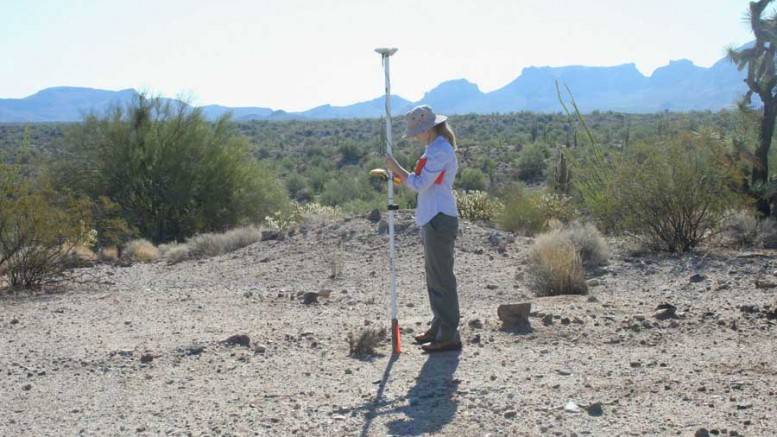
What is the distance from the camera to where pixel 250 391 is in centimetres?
664

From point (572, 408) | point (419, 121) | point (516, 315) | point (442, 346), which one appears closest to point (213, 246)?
point (516, 315)

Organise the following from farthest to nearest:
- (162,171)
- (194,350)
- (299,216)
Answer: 1. (162,171)
2. (299,216)
3. (194,350)

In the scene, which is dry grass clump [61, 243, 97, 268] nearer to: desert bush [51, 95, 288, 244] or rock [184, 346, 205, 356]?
rock [184, 346, 205, 356]

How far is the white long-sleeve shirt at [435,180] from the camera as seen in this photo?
705 centimetres

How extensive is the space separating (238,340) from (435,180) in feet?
7.91

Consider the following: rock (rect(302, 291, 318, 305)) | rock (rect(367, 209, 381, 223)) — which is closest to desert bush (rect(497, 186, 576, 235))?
rock (rect(367, 209, 381, 223))

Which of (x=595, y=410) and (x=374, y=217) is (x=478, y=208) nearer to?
(x=374, y=217)

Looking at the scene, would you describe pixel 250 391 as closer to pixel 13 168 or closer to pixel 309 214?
pixel 13 168

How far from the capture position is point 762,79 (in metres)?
16.2

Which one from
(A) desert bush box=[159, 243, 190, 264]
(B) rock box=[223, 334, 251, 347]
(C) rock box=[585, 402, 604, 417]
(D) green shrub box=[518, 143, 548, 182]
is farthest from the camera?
(D) green shrub box=[518, 143, 548, 182]

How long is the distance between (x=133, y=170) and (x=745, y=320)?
54.0 ft

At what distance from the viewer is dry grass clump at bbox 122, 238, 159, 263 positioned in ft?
56.5

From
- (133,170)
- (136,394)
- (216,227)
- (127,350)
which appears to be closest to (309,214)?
(216,227)

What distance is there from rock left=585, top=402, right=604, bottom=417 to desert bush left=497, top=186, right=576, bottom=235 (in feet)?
36.9
